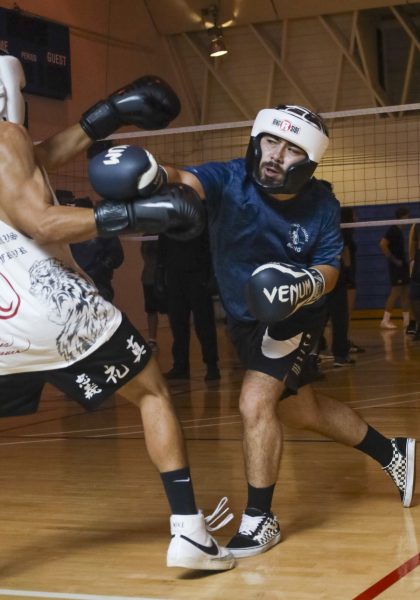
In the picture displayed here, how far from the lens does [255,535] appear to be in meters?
3.40

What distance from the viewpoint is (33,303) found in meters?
3.06

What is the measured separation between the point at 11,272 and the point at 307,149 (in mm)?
1185

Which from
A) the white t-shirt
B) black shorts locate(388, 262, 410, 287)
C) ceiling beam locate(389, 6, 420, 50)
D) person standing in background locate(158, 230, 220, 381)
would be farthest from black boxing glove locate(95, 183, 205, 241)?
ceiling beam locate(389, 6, 420, 50)

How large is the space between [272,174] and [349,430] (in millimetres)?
1088

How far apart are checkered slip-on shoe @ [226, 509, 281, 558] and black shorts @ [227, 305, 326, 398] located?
19.0 inches

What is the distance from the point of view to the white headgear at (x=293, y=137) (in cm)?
359

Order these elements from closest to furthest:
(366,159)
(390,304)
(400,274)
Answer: (400,274) < (390,304) < (366,159)

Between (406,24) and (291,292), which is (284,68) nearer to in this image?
(406,24)

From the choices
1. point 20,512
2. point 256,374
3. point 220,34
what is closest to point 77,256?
point 20,512

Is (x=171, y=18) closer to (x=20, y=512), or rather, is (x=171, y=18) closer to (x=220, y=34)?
(x=220, y=34)

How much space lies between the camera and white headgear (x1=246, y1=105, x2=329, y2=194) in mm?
3590

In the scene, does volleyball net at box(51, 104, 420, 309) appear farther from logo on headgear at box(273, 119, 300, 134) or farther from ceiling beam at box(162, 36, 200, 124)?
logo on headgear at box(273, 119, 300, 134)

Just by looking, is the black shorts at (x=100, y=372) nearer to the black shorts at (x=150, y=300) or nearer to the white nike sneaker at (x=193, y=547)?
the white nike sneaker at (x=193, y=547)

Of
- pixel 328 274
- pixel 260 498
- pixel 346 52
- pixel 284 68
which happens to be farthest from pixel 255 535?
pixel 284 68
